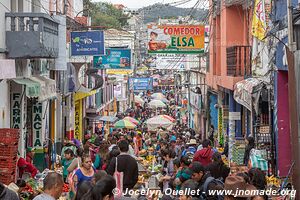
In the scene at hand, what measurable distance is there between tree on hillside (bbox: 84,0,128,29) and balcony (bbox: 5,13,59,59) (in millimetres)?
52099

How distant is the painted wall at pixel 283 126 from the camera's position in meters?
15.5

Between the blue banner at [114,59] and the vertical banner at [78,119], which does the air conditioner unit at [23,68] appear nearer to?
the vertical banner at [78,119]

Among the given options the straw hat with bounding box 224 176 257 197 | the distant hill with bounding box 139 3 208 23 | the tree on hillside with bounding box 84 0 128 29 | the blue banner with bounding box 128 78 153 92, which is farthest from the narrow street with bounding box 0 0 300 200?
the tree on hillside with bounding box 84 0 128 29

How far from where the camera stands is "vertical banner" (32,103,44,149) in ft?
70.5

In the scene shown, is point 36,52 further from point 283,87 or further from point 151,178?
point 283,87

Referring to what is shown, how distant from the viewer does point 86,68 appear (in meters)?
35.2

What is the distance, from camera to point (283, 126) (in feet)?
51.0

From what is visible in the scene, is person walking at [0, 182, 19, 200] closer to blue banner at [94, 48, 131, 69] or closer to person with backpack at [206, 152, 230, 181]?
person with backpack at [206, 152, 230, 181]

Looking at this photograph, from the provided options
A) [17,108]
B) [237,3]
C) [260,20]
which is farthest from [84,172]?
[237,3]

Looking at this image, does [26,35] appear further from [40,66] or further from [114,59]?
[114,59]

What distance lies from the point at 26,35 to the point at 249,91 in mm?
6215

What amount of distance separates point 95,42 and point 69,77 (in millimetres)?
2844

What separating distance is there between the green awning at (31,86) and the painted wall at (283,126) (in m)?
6.07

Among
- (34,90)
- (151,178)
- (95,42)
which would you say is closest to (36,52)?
(34,90)
